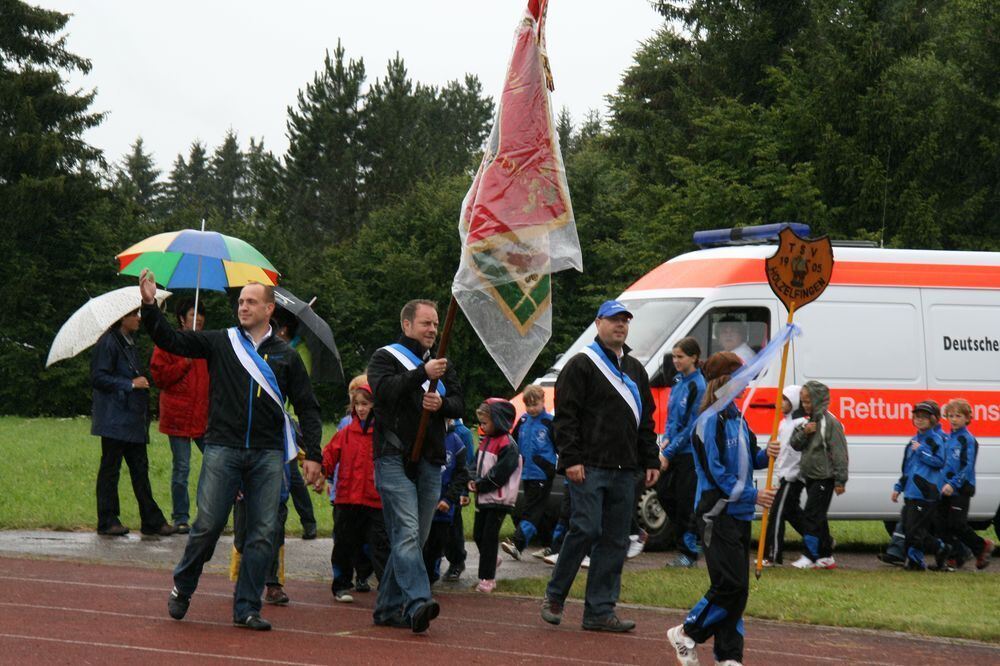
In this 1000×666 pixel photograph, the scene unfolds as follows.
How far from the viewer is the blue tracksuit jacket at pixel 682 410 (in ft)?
39.4

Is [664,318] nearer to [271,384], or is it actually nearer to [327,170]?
[271,384]

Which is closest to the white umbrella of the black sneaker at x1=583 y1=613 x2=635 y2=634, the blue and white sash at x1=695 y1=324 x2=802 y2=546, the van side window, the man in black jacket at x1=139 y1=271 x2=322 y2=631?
the man in black jacket at x1=139 y1=271 x2=322 y2=631

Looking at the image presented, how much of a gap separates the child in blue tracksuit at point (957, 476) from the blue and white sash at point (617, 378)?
5494 mm

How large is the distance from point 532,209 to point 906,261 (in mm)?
A: 7470

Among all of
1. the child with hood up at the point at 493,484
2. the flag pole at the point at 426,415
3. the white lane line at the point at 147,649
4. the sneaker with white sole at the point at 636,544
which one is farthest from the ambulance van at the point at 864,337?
the white lane line at the point at 147,649

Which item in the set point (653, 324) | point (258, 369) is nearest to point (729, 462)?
point (258, 369)

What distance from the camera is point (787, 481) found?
13.4 m

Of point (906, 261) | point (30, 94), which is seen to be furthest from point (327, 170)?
point (906, 261)

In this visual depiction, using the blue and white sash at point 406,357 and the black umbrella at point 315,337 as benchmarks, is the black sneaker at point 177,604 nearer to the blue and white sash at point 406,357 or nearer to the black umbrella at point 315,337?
the blue and white sash at point 406,357

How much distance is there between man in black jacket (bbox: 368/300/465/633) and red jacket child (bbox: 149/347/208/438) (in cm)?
450

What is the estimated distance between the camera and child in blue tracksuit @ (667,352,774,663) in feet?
24.7

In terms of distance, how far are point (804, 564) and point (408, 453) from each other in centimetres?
585

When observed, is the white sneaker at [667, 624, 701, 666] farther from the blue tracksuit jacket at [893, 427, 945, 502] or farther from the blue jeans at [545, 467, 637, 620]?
the blue tracksuit jacket at [893, 427, 945, 502]

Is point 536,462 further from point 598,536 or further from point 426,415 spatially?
point 426,415
